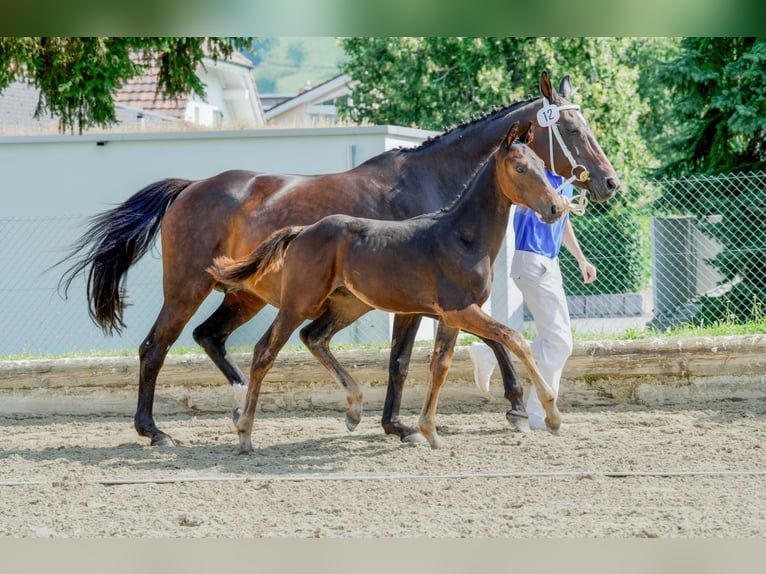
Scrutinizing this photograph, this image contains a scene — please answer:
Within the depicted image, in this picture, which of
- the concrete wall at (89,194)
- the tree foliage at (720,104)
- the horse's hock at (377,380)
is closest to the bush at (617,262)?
the tree foliage at (720,104)

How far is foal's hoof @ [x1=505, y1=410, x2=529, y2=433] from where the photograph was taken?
720 cm

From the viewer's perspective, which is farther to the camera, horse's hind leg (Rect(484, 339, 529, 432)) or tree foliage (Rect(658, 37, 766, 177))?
tree foliage (Rect(658, 37, 766, 177))

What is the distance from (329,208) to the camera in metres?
7.07

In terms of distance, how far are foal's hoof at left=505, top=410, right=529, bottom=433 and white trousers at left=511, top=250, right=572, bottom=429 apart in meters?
0.32

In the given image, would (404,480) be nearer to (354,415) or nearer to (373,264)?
(354,415)

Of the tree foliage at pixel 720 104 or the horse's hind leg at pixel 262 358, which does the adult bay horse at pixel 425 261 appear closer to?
the horse's hind leg at pixel 262 358

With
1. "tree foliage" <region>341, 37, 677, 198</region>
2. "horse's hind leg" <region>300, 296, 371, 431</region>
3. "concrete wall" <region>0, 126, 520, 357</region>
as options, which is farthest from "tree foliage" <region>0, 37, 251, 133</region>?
"tree foliage" <region>341, 37, 677, 198</region>

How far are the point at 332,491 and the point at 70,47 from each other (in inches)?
307

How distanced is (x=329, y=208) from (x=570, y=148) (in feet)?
5.55

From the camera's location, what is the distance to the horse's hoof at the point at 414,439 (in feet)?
22.6

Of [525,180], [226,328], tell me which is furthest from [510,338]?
[226,328]

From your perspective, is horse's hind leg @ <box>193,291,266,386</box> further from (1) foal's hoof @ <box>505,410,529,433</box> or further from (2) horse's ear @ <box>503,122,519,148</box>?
(2) horse's ear @ <box>503,122,519,148</box>

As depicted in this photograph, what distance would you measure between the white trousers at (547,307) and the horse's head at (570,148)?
25.5 inches

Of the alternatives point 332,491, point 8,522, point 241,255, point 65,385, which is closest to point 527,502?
point 332,491
